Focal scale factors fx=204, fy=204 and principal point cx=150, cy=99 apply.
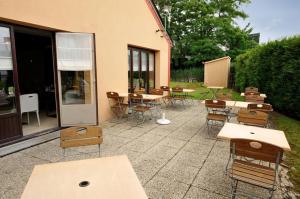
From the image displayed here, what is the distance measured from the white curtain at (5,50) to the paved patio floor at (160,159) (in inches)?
68.8

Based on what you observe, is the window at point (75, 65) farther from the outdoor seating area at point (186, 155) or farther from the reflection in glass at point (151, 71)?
the reflection in glass at point (151, 71)

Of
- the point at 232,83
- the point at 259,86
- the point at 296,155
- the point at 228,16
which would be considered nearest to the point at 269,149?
the point at 296,155

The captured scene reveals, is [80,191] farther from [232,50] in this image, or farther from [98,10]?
[232,50]

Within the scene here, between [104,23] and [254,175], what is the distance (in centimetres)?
560

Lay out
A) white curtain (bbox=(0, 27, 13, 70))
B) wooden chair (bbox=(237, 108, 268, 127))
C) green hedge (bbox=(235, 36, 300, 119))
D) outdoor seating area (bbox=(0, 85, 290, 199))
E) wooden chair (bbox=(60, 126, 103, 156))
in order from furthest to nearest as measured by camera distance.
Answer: green hedge (bbox=(235, 36, 300, 119))
white curtain (bbox=(0, 27, 13, 70))
wooden chair (bbox=(237, 108, 268, 127))
wooden chair (bbox=(60, 126, 103, 156))
outdoor seating area (bbox=(0, 85, 290, 199))

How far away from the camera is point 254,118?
12.2 feet

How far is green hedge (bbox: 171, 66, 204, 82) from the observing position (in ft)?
75.4

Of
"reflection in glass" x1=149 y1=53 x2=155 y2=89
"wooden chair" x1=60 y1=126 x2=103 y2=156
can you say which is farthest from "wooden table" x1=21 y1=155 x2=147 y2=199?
"reflection in glass" x1=149 y1=53 x2=155 y2=89

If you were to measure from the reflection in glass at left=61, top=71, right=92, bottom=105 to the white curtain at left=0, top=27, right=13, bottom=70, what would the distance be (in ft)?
4.19

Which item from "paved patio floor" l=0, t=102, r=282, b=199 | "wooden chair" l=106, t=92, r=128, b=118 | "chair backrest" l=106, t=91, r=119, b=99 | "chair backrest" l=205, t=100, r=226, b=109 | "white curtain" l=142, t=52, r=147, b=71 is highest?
"white curtain" l=142, t=52, r=147, b=71

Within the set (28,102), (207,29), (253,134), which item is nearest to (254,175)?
(253,134)

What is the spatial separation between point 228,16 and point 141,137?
2291cm

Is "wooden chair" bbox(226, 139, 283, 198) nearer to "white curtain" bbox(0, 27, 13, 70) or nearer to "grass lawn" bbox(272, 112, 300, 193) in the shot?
"grass lawn" bbox(272, 112, 300, 193)

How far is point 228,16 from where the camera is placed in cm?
2320
